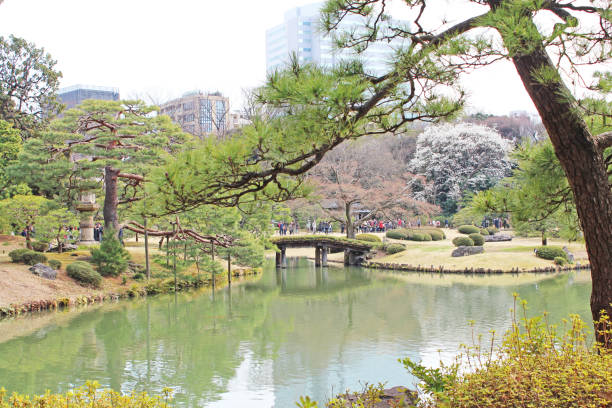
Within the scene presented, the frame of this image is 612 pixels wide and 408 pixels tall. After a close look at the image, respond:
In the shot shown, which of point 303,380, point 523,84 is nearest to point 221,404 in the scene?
point 303,380

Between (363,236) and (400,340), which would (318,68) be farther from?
(363,236)

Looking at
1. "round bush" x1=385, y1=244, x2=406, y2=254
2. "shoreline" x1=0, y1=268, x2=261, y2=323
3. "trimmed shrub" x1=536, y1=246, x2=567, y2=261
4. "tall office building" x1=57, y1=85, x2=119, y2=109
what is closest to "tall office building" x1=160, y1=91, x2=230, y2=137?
"tall office building" x1=57, y1=85, x2=119, y2=109

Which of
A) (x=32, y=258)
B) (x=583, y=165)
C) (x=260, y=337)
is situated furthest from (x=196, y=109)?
(x=583, y=165)

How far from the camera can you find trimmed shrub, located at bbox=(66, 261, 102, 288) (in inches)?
596

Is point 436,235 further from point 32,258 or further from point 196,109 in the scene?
point 32,258

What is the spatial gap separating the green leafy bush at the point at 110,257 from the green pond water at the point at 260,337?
185cm

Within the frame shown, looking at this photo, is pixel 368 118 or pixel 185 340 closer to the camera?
pixel 368 118

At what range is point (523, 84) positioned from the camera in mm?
4094

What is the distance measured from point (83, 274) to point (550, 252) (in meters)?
17.1

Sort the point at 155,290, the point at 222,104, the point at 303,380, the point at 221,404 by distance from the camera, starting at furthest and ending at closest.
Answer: the point at 222,104 < the point at 155,290 < the point at 303,380 < the point at 221,404

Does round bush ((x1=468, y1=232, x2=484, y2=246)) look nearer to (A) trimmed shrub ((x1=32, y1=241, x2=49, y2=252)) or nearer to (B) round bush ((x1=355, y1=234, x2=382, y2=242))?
(B) round bush ((x1=355, y1=234, x2=382, y2=242))

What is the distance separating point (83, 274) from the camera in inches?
597

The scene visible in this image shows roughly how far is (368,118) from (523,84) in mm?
1186

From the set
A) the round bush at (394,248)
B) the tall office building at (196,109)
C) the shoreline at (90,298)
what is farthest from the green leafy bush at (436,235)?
the tall office building at (196,109)
